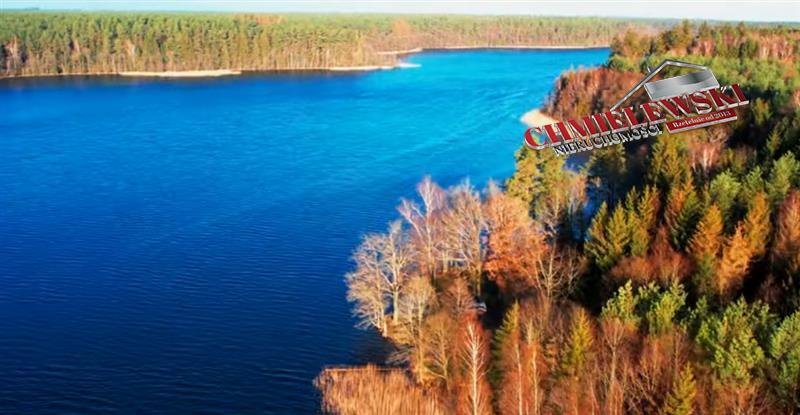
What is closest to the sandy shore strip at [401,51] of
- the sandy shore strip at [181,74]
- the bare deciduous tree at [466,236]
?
the sandy shore strip at [181,74]

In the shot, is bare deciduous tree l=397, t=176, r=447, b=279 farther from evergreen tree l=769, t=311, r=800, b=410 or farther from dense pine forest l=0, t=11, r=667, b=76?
dense pine forest l=0, t=11, r=667, b=76

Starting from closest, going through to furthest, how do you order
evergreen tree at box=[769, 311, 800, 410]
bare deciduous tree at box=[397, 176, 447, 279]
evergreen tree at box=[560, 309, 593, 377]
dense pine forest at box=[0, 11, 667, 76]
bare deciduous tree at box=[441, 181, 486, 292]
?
evergreen tree at box=[769, 311, 800, 410], evergreen tree at box=[560, 309, 593, 377], bare deciduous tree at box=[441, 181, 486, 292], bare deciduous tree at box=[397, 176, 447, 279], dense pine forest at box=[0, 11, 667, 76]

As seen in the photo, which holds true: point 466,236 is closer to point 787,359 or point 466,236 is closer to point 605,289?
point 605,289

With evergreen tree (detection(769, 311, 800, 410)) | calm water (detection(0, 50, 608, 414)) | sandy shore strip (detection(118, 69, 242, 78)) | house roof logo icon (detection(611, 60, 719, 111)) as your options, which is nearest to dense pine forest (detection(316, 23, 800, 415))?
evergreen tree (detection(769, 311, 800, 410))

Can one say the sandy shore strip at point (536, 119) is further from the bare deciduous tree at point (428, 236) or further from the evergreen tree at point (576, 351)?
the evergreen tree at point (576, 351)

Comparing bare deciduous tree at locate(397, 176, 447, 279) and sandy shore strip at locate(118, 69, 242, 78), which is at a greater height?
sandy shore strip at locate(118, 69, 242, 78)

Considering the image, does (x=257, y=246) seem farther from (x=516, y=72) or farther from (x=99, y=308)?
(x=516, y=72)

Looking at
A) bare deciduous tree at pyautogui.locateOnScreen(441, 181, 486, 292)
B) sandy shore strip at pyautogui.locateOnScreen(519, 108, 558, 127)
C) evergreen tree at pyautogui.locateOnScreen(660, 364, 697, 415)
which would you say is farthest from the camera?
sandy shore strip at pyautogui.locateOnScreen(519, 108, 558, 127)

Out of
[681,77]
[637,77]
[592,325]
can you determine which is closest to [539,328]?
[592,325]
